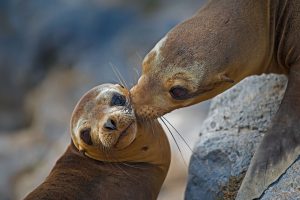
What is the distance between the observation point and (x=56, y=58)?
48.9ft

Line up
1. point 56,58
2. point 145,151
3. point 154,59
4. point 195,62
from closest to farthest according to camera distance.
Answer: point 195,62 < point 154,59 < point 145,151 < point 56,58

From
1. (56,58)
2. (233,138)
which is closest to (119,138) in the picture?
(233,138)

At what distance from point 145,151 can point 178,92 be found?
0.89 metres

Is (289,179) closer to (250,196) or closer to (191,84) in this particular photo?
(250,196)

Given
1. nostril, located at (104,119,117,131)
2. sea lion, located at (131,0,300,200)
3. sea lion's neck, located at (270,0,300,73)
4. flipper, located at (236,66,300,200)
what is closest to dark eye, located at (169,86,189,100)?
sea lion, located at (131,0,300,200)

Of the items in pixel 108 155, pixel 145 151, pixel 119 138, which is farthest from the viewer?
pixel 145 151

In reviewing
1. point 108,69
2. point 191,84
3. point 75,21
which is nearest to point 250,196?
Result: point 191,84

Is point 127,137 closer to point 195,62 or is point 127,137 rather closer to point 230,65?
point 195,62

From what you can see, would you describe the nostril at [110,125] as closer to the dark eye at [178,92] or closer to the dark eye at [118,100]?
the dark eye at [118,100]

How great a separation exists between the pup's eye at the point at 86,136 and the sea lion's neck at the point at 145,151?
130 mm

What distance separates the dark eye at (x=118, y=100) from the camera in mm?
6065

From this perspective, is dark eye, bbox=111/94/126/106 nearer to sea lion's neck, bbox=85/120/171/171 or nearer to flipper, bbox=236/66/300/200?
sea lion's neck, bbox=85/120/171/171

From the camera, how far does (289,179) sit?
5.76 meters

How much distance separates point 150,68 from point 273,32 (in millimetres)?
1059
